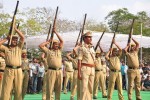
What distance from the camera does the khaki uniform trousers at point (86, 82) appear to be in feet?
33.0

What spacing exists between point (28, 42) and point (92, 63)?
12860 mm

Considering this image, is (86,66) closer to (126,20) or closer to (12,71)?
(12,71)

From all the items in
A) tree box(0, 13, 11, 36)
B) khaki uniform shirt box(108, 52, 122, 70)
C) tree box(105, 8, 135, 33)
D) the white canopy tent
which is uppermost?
tree box(105, 8, 135, 33)

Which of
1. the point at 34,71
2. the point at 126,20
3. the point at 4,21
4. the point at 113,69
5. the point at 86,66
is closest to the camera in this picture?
the point at 86,66

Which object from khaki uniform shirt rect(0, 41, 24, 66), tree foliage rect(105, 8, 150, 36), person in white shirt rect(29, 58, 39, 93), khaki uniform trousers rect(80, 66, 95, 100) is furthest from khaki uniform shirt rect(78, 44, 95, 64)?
tree foliage rect(105, 8, 150, 36)

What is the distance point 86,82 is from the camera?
10109 mm

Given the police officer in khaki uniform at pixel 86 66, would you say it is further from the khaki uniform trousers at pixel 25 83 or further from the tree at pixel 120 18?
the tree at pixel 120 18

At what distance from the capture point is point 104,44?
23.2m

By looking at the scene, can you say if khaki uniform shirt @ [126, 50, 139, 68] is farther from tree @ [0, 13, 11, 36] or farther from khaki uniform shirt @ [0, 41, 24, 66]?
tree @ [0, 13, 11, 36]

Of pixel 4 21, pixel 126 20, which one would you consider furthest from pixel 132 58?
pixel 126 20

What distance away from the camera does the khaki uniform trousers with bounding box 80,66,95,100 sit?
33.0 ft

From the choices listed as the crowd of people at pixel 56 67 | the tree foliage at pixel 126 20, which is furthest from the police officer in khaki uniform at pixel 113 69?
the tree foliage at pixel 126 20

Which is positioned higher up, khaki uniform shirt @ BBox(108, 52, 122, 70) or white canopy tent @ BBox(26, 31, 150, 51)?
white canopy tent @ BBox(26, 31, 150, 51)

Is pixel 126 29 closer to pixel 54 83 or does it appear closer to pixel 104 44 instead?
pixel 104 44
